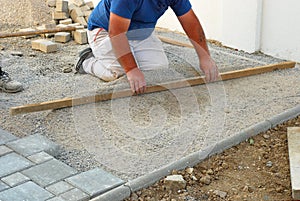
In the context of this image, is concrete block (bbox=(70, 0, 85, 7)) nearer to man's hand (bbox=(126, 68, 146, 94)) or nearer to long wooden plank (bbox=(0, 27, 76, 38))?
long wooden plank (bbox=(0, 27, 76, 38))

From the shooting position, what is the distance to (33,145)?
3.75 m

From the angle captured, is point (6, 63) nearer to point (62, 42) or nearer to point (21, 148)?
point (62, 42)

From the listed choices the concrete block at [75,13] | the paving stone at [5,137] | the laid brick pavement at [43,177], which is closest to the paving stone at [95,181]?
the laid brick pavement at [43,177]

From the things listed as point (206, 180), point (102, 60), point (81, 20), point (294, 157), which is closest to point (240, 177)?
point (206, 180)

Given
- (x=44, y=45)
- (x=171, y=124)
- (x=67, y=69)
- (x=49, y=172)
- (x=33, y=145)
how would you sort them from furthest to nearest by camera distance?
(x=44, y=45), (x=67, y=69), (x=171, y=124), (x=33, y=145), (x=49, y=172)

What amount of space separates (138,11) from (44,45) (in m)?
2.00

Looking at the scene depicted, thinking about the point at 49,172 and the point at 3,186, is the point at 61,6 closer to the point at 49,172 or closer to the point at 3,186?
the point at 49,172

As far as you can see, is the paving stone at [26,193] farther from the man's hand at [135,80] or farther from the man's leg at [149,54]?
the man's leg at [149,54]

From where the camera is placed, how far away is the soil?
326 cm

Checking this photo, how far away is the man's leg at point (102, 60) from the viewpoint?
4.99m

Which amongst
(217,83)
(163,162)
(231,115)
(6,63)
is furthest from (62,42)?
(163,162)

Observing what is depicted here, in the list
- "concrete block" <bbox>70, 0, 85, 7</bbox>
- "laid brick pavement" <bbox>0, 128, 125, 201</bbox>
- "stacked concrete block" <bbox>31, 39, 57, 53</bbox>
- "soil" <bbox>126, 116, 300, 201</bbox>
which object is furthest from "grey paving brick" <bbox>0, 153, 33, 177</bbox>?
"concrete block" <bbox>70, 0, 85, 7</bbox>

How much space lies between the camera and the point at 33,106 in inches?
165

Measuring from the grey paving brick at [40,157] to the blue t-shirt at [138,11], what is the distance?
1.29 m
